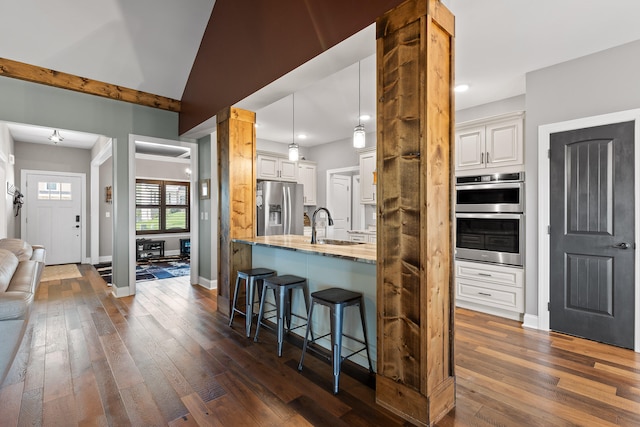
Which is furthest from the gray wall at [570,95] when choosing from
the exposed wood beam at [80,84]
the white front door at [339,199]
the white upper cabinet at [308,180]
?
the exposed wood beam at [80,84]

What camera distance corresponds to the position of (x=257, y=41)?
3.14 meters

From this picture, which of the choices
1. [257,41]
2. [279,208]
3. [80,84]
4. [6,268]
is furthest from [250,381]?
[80,84]

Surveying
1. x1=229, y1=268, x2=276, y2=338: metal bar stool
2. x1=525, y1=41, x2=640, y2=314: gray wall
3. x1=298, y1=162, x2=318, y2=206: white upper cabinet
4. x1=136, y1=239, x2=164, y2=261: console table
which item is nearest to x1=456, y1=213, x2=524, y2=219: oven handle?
x1=525, y1=41, x2=640, y2=314: gray wall

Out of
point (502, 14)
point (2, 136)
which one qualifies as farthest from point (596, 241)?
point (2, 136)

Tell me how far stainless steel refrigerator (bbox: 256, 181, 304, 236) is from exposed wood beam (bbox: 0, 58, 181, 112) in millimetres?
1907

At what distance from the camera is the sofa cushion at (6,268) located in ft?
6.92

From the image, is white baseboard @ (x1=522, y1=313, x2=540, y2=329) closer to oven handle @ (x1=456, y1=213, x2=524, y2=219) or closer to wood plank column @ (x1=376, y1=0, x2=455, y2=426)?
oven handle @ (x1=456, y1=213, x2=524, y2=219)

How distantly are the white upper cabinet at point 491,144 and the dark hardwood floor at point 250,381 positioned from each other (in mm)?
1779

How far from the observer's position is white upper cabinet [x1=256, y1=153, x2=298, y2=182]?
587 centimetres

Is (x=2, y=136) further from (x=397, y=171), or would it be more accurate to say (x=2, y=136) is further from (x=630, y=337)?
(x=630, y=337)

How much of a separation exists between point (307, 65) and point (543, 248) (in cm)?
290

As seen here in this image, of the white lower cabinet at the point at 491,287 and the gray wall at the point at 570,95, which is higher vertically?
the gray wall at the point at 570,95

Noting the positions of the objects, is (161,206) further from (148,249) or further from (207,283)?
(207,283)

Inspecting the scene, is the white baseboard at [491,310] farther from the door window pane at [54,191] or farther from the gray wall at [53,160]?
the door window pane at [54,191]
